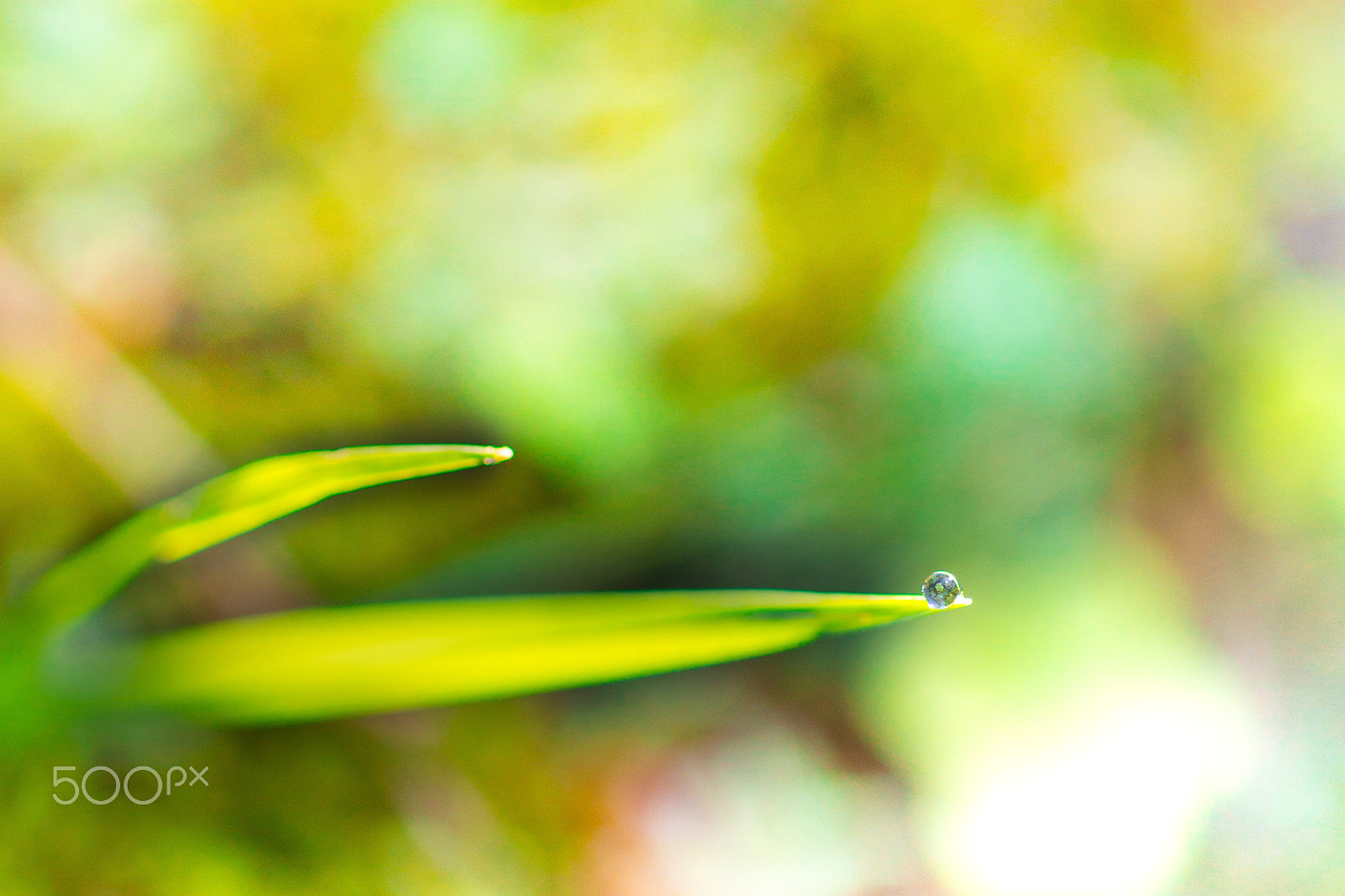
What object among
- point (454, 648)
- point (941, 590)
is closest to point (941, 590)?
point (941, 590)

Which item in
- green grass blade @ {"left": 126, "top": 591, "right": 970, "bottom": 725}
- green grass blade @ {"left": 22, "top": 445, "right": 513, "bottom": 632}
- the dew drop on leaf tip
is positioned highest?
green grass blade @ {"left": 22, "top": 445, "right": 513, "bottom": 632}

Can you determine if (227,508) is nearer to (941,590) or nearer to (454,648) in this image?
(454,648)

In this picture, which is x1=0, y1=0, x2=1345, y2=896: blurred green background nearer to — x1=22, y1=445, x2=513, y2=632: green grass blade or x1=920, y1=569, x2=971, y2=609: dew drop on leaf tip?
x1=22, y1=445, x2=513, y2=632: green grass blade

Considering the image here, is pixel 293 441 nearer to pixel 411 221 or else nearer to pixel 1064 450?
pixel 411 221

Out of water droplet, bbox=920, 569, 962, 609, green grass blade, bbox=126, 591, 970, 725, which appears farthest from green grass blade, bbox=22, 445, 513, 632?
water droplet, bbox=920, 569, 962, 609

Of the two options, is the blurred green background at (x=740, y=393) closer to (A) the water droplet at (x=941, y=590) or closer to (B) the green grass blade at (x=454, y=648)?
(B) the green grass blade at (x=454, y=648)

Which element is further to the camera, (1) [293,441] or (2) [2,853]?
(1) [293,441]

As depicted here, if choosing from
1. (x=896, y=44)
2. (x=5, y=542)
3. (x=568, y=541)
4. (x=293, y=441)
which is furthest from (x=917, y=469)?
(x=5, y=542)
